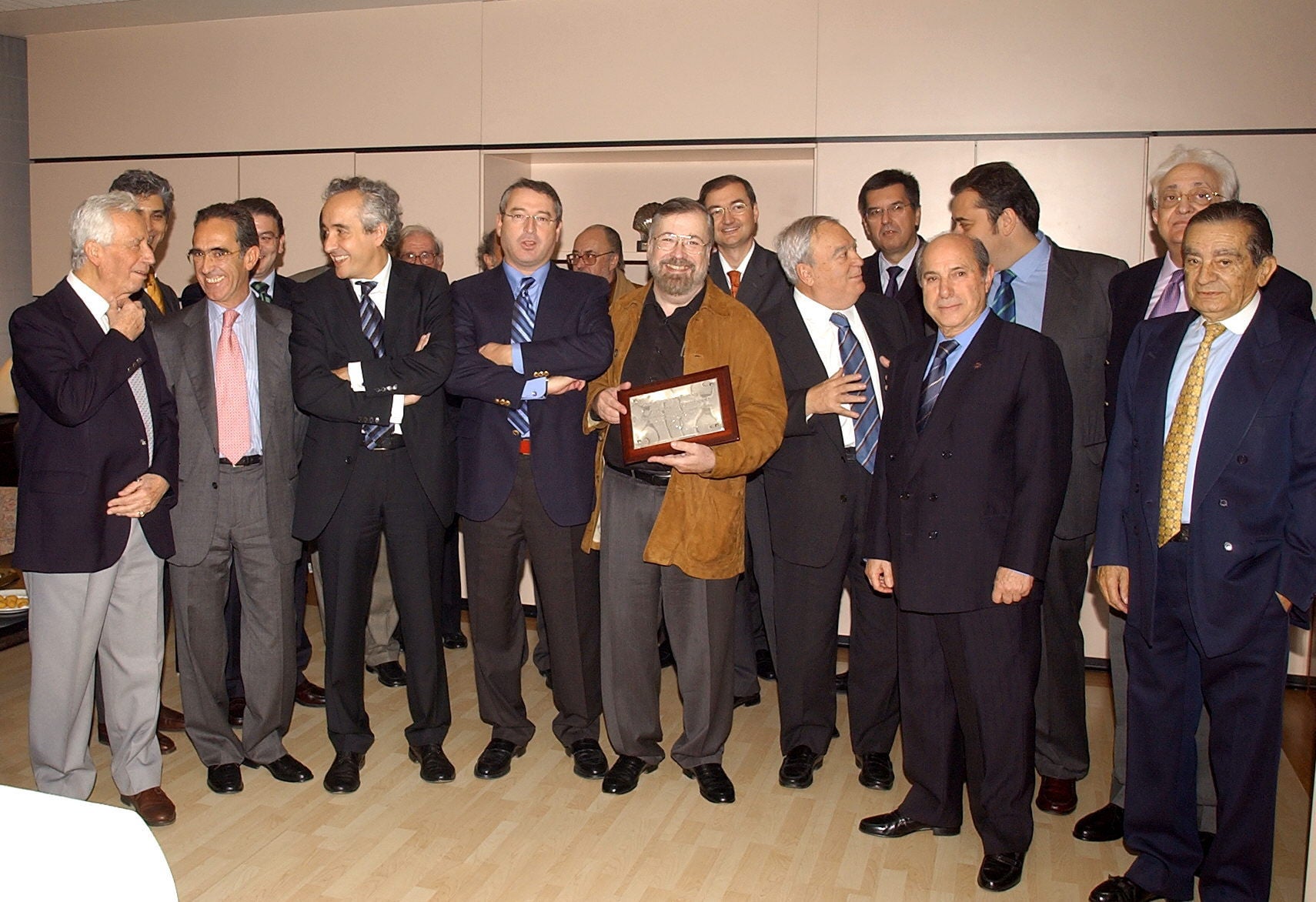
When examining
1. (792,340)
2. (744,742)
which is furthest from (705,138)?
(744,742)

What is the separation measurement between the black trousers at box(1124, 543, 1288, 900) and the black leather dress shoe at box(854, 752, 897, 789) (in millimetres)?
858

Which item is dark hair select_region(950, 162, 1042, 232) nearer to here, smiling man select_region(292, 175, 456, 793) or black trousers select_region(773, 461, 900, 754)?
black trousers select_region(773, 461, 900, 754)

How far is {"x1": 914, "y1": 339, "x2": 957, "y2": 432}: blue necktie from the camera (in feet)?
10.1

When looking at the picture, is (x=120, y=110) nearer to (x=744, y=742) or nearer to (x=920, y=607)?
(x=744, y=742)

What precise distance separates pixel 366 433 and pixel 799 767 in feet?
5.95

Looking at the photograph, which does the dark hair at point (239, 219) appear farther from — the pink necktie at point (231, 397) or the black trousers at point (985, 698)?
the black trousers at point (985, 698)

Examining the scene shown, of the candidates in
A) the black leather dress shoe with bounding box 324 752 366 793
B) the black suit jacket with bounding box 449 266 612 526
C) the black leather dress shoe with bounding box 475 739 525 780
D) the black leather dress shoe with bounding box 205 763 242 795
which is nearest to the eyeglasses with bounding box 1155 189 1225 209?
the black suit jacket with bounding box 449 266 612 526

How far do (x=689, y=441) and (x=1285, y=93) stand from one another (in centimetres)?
337

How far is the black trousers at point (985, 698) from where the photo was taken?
303 cm

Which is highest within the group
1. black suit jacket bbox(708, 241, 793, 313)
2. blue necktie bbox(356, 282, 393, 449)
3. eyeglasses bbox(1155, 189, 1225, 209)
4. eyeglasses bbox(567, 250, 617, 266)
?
eyeglasses bbox(1155, 189, 1225, 209)

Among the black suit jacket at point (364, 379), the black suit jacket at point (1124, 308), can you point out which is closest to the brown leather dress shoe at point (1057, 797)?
the black suit jacket at point (1124, 308)

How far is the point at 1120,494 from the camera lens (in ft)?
9.73

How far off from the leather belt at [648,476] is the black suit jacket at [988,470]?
2.66 feet

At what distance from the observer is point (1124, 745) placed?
3.30 m
